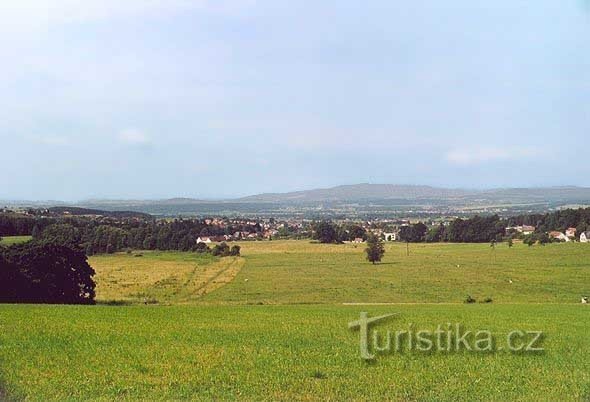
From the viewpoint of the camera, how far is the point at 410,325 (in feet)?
61.1

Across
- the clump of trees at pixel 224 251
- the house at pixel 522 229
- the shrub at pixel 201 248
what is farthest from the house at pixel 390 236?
the shrub at pixel 201 248

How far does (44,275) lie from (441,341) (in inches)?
1153

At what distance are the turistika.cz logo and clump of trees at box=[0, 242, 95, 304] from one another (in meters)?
25.4

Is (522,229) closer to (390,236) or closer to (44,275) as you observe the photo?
(390,236)

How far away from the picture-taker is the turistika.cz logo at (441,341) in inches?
549

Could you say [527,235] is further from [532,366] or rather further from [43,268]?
[532,366]

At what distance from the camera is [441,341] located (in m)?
15.4

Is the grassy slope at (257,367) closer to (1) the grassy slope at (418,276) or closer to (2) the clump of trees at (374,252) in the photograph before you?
(1) the grassy slope at (418,276)

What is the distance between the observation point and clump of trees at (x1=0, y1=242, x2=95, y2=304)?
3597 centimetres

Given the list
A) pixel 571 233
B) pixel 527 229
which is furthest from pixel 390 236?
pixel 571 233

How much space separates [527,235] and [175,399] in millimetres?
94220

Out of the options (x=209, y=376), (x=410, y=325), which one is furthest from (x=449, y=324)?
(x=209, y=376)

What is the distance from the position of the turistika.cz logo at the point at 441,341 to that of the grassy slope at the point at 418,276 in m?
26.1

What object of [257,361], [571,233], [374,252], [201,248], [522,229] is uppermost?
[257,361]
